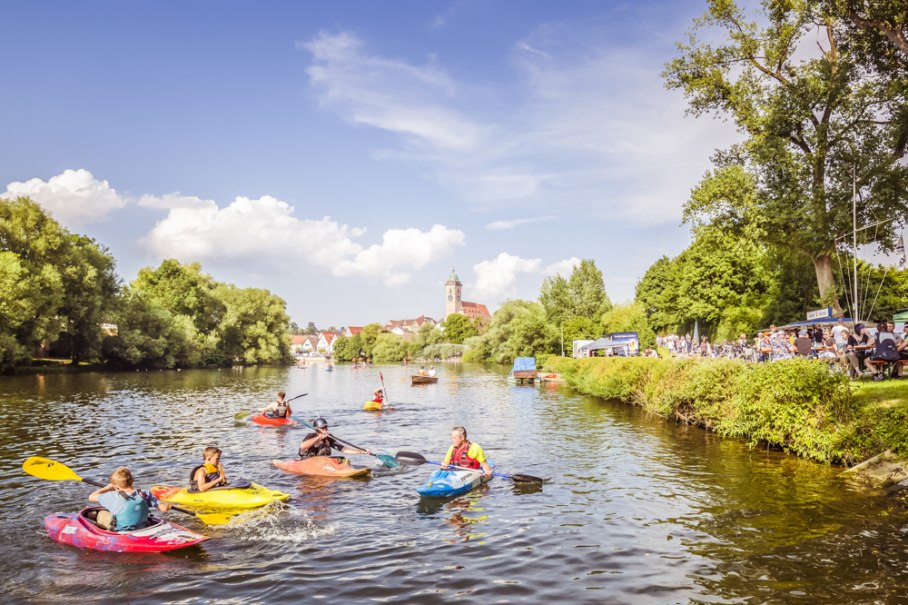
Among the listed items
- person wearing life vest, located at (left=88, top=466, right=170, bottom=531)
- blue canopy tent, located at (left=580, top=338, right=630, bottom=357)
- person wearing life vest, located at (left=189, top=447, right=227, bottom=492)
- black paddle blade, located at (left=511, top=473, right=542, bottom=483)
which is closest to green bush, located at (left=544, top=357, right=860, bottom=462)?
black paddle blade, located at (left=511, top=473, right=542, bottom=483)

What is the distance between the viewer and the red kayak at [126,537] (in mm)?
10469

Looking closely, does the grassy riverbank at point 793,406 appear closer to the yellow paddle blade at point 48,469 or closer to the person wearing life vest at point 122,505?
the person wearing life vest at point 122,505

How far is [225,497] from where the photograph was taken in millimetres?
12820

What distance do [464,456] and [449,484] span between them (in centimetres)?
151

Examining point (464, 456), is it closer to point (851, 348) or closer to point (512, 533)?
point (512, 533)

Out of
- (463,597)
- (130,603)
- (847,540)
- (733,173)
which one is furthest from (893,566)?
(733,173)

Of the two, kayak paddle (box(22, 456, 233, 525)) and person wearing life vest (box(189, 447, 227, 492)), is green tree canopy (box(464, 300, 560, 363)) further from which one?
kayak paddle (box(22, 456, 233, 525))

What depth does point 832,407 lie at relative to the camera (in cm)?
1585

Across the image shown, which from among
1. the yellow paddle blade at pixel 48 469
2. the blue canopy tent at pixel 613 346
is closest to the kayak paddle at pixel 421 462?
the yellow paddle blade at pixel 48 469

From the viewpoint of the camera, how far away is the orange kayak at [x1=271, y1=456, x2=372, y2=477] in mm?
16594

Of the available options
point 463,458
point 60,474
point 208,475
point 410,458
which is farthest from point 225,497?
point 463,458

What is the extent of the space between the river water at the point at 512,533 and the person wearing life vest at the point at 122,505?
550mm

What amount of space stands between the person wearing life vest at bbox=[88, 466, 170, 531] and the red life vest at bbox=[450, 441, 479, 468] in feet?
24.1

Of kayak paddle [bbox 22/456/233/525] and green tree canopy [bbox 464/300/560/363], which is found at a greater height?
green tree canopy [bbox 464/300/560/363]
